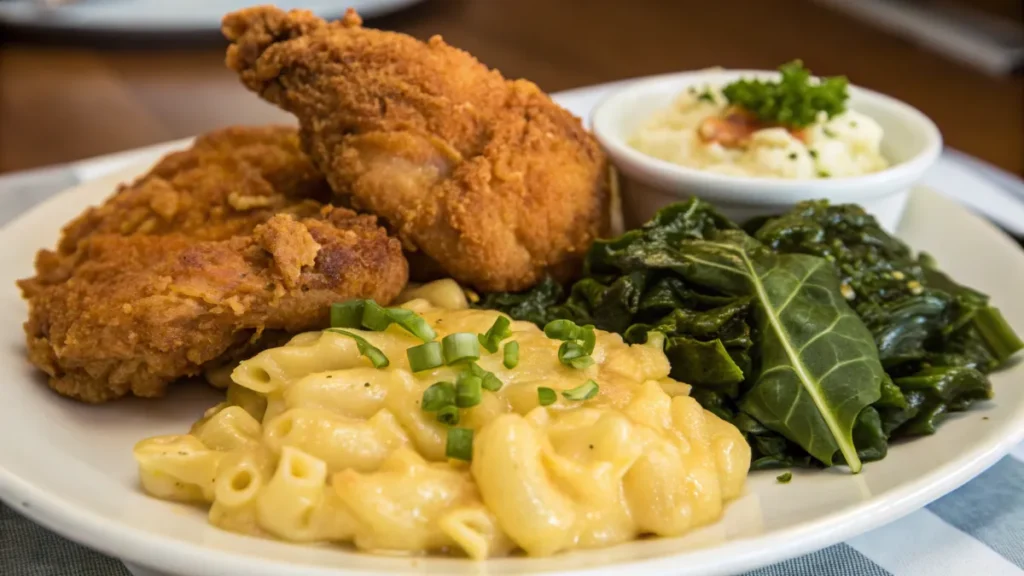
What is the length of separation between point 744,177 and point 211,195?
1.75 m

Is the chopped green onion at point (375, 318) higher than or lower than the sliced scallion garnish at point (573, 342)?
higher

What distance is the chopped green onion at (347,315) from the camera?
2186 millimetres

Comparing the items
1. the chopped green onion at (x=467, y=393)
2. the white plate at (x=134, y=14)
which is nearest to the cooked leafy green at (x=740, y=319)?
the chopped green onion at (x=467, y=393)

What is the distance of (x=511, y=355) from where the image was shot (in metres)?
2.00

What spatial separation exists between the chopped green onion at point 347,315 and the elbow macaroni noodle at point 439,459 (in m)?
0.09

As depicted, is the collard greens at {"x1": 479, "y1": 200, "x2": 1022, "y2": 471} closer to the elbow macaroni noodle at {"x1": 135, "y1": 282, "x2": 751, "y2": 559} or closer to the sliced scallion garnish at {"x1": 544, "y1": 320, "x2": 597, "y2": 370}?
the elbow macaroni noodle at {"x1": 135, "y1": 282, "x2": 751, "y2": 559}

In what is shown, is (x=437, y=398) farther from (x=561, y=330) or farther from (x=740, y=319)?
(x=740, y=319)

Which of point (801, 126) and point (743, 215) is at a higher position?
point (801, 126)

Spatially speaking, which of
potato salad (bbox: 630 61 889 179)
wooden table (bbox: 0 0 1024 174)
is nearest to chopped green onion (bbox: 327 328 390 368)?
potato salad (bbox: 630 61 889 179)

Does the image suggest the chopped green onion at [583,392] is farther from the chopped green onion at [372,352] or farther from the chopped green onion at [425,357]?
the chopped green onion at [372,352]

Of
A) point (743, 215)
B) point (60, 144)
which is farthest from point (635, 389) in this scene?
point (60, 144)

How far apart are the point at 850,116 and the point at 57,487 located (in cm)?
290

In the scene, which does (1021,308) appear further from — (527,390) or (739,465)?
(527,390)

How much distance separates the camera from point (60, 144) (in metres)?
4.73
